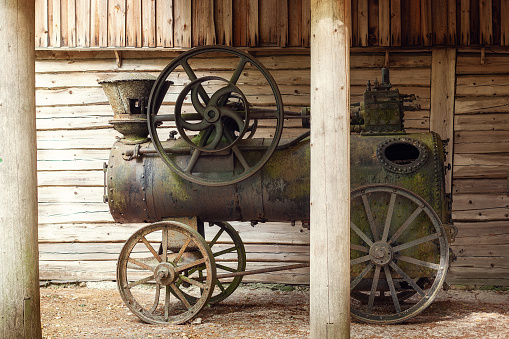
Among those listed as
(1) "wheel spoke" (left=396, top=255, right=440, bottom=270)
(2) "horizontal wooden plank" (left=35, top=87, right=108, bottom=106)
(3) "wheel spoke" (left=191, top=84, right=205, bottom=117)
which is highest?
(2) "horizontal wooden plank" (left=35, top=87, right=108, bottom=106)

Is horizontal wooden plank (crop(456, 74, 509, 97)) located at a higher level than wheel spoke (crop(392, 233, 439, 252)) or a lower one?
higher

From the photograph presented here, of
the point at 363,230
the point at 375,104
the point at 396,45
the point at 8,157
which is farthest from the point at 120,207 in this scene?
the point at 396,45

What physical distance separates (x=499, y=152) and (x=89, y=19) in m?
5.57

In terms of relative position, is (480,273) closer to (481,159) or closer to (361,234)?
(481,159)

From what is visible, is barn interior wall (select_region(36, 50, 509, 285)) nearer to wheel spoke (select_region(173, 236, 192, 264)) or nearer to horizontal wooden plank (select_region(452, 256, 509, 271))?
horizontal wooden plank (select_region(452, 256, 509, 271))

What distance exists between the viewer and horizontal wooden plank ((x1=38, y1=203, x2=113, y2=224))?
7.26 m

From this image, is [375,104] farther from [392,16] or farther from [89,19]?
[89,19]

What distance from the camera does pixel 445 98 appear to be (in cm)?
687

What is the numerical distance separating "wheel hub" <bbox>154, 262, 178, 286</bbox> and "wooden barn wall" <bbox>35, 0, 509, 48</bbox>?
3.09m

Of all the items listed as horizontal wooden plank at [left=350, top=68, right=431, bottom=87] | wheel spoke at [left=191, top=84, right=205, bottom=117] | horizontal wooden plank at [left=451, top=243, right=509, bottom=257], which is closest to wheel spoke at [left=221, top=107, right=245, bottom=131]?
wheel spoke at [left=191, top=84, right=205, bottom=117]

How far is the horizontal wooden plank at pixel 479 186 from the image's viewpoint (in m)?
6.82

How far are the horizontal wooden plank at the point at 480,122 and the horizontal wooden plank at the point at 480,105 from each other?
0.06 m

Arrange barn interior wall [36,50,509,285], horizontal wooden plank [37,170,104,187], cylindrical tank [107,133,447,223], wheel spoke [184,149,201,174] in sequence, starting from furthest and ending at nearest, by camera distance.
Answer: horizontal wooden plank [37,170,104,187], barn interior wall [36,50,509,285], wheel spoke [184,149,201,174], cylindrical tank [107,133,447,223]

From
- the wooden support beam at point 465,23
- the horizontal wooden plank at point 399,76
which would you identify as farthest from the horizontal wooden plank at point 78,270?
the wooden support beam at point 465,23
